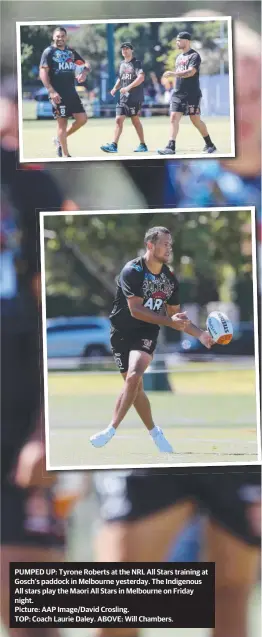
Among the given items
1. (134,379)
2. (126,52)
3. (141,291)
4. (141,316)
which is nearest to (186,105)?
(126,52)

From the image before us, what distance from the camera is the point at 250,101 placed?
466 cm

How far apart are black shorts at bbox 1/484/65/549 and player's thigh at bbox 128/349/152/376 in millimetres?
753

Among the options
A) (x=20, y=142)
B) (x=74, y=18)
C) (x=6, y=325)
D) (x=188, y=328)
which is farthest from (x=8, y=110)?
(x=188, y=328)

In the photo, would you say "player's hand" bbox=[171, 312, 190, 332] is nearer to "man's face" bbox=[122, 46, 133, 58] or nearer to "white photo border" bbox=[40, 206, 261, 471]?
"white photo border" bbox=[40, 206, 261, 471]

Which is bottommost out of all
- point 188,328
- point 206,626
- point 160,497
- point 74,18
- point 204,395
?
point 206,626

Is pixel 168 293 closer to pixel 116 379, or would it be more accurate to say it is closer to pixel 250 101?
pixel 116 379

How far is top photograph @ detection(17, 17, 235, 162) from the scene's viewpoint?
15.3ft

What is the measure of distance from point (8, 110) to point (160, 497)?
2102mm

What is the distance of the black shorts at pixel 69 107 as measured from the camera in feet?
15.5

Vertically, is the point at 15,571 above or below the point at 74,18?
below

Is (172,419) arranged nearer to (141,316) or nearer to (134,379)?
(134,379)

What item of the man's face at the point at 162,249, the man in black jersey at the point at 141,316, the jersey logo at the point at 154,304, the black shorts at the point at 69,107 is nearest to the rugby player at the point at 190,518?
the man in black jersey at the point at 141,316
